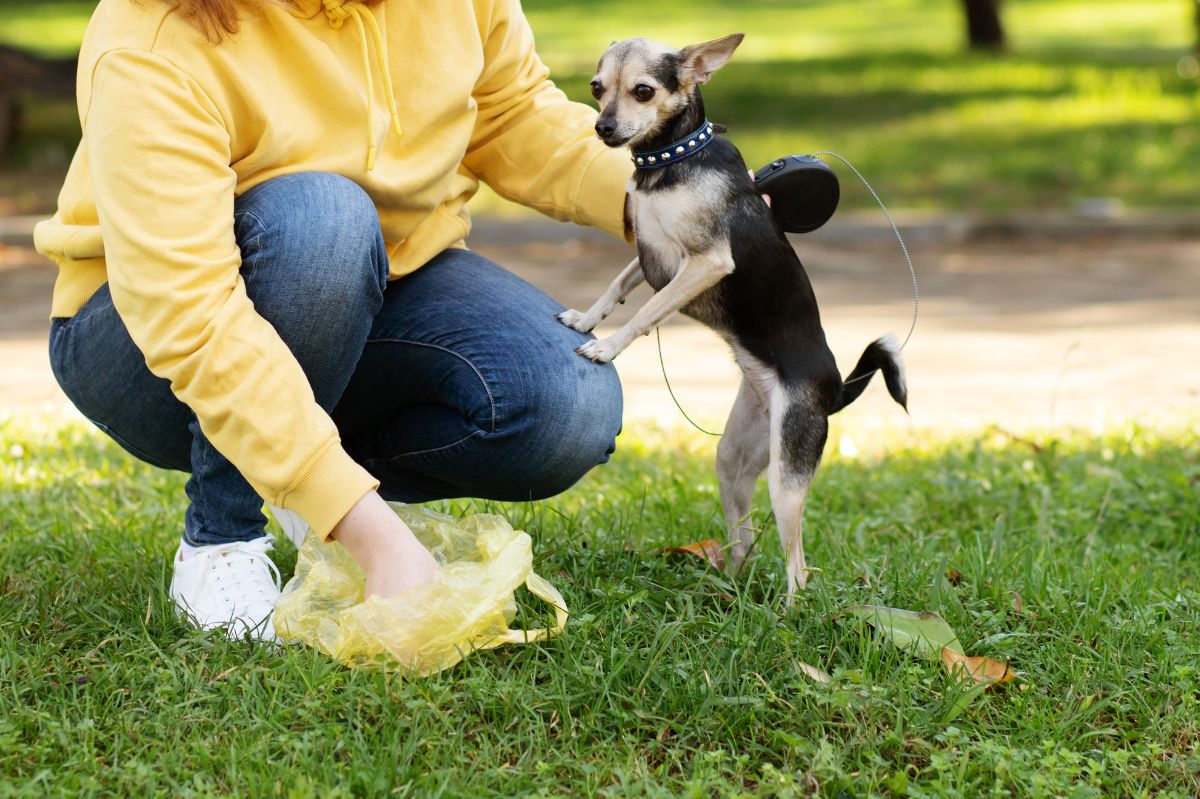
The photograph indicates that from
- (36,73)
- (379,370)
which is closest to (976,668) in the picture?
(379,370)

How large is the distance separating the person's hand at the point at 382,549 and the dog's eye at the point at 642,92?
961 millimetres

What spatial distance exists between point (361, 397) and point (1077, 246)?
764 centimetres

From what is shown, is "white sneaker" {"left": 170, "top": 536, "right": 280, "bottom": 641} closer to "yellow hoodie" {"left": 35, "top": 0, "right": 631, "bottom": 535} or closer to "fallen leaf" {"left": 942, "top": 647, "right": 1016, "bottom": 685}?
"yellow hoodie" {"left": 35, "top": 0, "right": 631, "bottom": 535}

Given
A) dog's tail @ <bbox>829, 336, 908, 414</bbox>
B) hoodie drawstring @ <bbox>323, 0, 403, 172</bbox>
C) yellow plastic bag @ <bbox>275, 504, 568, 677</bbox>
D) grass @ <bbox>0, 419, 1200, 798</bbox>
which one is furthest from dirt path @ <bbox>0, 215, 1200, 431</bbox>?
hoodie drawstring @ <bbox>323, 0, 403, 172</bbox>

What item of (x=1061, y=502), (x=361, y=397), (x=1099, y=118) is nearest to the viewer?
(x=361, y=397)

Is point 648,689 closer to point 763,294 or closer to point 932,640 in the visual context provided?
point 932,640

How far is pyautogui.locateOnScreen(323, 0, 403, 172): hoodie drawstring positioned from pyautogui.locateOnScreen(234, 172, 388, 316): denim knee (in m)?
0.13

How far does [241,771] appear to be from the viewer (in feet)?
6.92

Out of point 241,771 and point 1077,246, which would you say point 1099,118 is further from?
point 241,771

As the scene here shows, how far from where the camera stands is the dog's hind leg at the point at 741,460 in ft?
9.36

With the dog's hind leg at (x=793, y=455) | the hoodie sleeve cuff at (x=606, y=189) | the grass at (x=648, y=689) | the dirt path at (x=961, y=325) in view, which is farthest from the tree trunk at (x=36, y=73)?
the dog's hind leg at (x=793, y=455)

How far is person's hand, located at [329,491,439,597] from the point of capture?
2.23 metres

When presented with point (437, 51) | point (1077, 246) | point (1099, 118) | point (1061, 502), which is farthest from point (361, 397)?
point (1099, 118)

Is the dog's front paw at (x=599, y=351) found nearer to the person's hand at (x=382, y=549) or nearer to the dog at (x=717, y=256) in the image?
the dog at (x=717, y=256)
